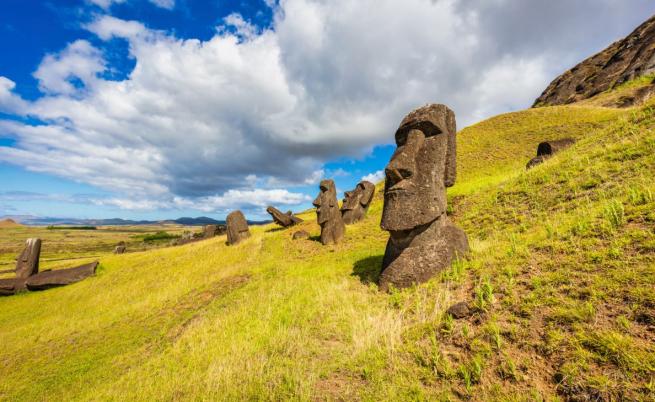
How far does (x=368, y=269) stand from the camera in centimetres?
938

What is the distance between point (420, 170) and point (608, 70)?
70.0 meters

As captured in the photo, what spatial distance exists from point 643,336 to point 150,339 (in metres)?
10.0

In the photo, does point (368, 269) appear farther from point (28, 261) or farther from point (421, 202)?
point (28, 261)

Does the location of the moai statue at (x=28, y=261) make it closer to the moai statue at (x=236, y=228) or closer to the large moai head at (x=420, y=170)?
the moai statue at (x=236, y=228)

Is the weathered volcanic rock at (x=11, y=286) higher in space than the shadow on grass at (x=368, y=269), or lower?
lower

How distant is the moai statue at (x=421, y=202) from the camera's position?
23.2ft

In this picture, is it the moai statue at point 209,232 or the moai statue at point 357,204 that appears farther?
the moai statue at point 209,232

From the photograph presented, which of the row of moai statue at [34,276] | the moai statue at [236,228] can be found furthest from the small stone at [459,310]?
the row of moai statue at [34,276]

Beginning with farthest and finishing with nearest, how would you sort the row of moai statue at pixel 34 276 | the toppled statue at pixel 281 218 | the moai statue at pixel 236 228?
1. the toppled statue at pixel 281 218
2. the moai statue at pixel 236 228
3. the row of moai statue at pixel 34 276

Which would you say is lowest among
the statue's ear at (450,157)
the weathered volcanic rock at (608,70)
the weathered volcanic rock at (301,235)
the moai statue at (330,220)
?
the weathered volcanic rock at (301,235)

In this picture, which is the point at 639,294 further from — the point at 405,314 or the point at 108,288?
the point at 108,288

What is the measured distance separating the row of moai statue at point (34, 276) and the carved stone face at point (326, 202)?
592 inches

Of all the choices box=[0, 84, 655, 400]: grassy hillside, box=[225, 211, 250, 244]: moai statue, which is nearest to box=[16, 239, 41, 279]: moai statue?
box=[0, 84, 655, 400]: grassy hillside

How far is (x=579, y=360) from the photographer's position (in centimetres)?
314
